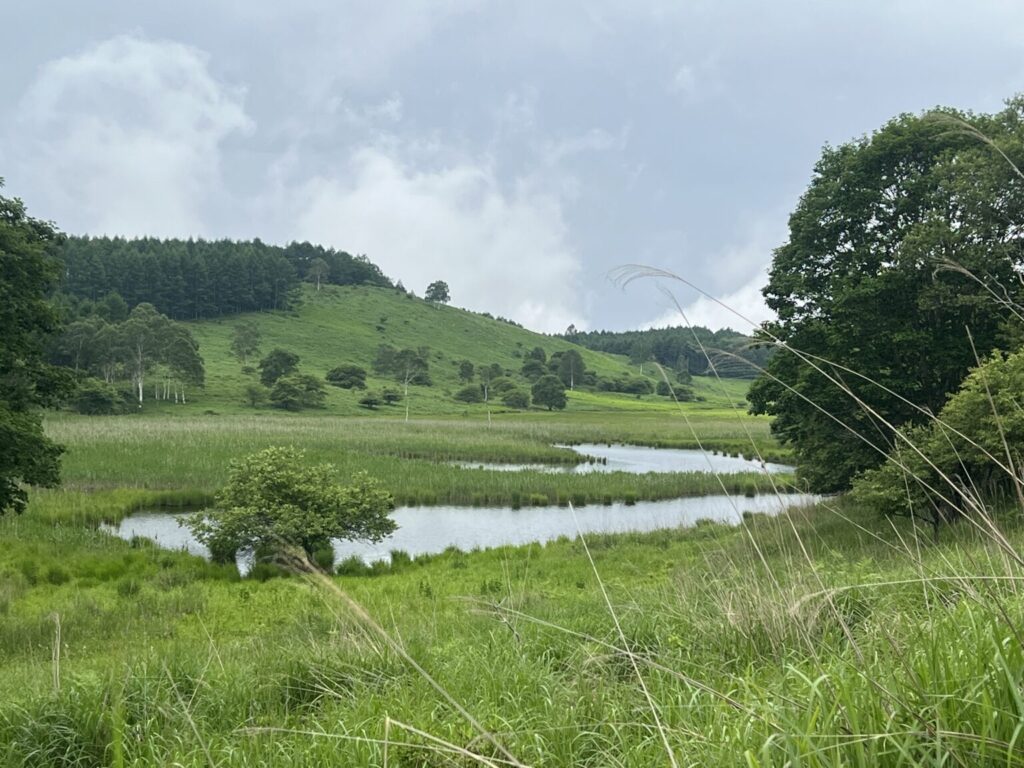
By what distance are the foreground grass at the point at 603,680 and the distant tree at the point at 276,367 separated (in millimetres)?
83522

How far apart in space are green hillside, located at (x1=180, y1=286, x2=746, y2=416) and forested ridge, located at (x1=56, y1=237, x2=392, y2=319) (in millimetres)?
4131

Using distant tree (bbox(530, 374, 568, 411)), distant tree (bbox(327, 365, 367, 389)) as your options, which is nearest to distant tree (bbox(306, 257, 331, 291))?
distant tree (bbox(327, 365, 367, 389))

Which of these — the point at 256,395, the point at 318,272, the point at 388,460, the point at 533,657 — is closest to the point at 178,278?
the point at 318,272

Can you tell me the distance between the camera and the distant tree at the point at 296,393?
271 ft

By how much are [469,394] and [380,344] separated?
31895 mm

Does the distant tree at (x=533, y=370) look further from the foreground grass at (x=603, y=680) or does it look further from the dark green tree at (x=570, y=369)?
the foreground grass at (x=603, y=680)

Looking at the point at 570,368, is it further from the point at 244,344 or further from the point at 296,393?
the point at 296,393

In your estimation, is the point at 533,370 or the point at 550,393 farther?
the point at 533,370

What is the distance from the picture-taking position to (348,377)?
103000mm

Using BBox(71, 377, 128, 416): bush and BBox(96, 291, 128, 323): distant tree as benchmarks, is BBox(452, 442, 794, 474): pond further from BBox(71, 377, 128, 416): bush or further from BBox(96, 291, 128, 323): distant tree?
BBox(96, 291, 128, 323): distant tree

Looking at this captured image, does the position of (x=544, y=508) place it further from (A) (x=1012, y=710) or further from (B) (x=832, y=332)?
(A) (x=1012, y=710)

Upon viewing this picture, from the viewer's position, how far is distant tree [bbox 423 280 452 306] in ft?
606

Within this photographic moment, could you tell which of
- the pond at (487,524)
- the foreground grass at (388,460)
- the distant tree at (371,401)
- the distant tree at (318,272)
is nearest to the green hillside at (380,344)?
the distant tree at (371,401)

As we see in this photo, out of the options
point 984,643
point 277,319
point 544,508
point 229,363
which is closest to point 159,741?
point 984,643
